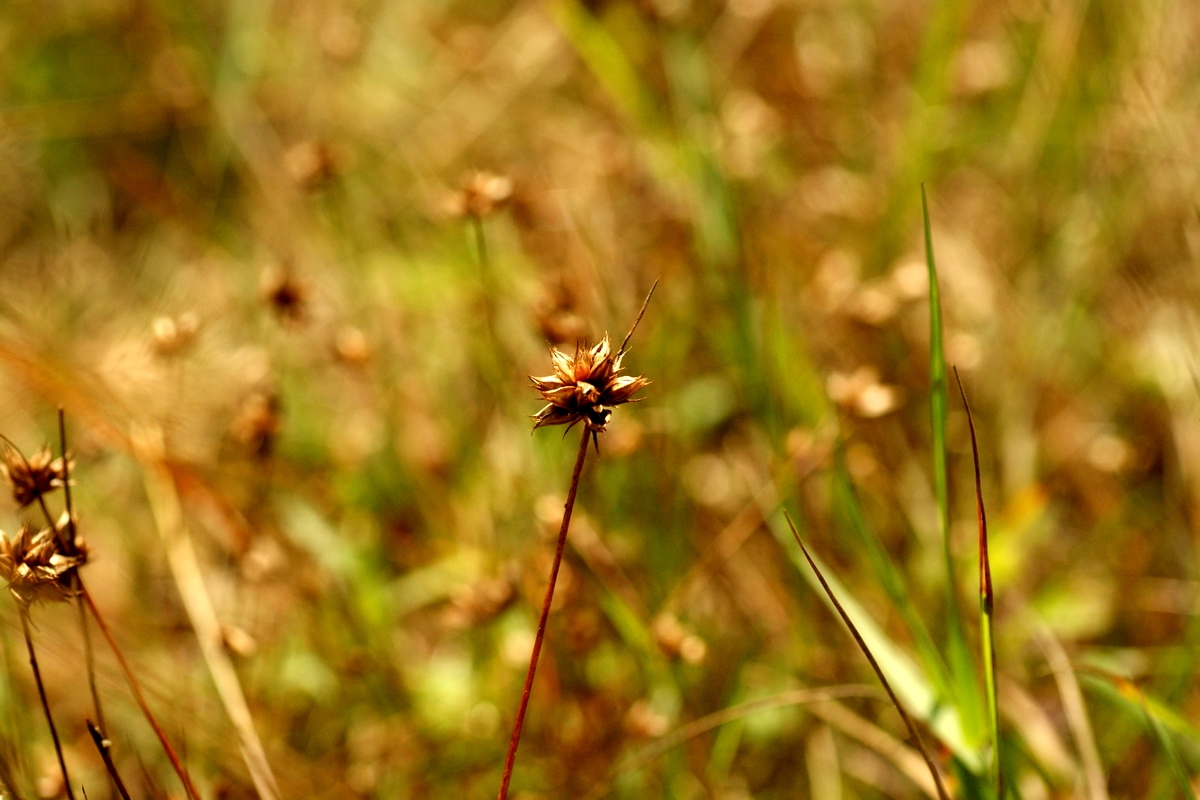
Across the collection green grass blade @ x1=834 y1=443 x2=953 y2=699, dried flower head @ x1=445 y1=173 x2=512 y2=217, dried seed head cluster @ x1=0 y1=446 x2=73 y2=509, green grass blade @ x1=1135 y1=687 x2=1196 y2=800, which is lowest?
green grass blade @ x1=1135 y1=687 x2=1196 y2=800

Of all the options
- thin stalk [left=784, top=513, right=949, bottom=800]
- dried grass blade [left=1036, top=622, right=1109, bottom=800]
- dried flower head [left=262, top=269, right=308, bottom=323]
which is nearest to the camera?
thin stalk [left=784, top=513, right=949, bottom=800]

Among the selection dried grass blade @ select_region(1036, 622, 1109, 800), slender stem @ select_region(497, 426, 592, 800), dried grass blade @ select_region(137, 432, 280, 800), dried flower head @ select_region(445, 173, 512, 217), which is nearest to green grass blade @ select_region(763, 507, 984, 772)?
dried grass blade @ select_region(1036, 622, 1109, 800)

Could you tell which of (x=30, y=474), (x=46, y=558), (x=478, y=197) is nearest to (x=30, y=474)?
(x=30, y=474)

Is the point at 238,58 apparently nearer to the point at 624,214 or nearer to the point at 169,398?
the point at 624,214

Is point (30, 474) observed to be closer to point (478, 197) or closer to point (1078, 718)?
point (478, 197)

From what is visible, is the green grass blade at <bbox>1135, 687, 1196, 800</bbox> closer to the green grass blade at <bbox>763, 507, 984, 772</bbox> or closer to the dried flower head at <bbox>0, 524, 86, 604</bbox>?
the green grass blade at <bbox>763, 507, 984, 772</bbox>

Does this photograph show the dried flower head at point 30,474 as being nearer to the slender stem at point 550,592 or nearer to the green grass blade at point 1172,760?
the slender stem at point 550,592

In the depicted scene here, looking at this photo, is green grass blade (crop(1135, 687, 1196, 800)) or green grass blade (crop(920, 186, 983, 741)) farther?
green grass blade (crop(920, 186, 983, 741))
